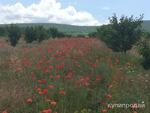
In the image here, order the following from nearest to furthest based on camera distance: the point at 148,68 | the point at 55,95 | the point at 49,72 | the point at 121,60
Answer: the point at 55,95 → the point at 49,72 → the point at 148,68 → the point at 121,60

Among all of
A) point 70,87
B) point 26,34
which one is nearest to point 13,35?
point 26,34

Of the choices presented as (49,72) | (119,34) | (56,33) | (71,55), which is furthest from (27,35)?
(49,72)

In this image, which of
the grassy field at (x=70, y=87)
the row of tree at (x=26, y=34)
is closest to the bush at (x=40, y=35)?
the row of tree at (x=26, y=34)

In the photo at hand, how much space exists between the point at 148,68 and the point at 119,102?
4.89 meters

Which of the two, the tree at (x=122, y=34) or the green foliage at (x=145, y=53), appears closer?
the green foliage at (x=145, y=53)

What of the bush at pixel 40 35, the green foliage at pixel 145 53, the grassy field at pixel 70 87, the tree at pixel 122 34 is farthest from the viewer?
the bush at pixel 40 35

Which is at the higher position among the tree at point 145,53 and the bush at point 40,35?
the tree at point 145,53

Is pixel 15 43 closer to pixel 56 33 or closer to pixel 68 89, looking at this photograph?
pixel 56 33

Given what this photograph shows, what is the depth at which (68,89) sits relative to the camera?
7.72m

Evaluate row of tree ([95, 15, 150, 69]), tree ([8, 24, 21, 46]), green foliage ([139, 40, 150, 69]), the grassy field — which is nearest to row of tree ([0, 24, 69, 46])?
tree ([8, 24, 21, 46])

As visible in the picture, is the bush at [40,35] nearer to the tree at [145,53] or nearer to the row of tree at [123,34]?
the row of tree at [123,34]

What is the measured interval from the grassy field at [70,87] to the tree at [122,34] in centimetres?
317

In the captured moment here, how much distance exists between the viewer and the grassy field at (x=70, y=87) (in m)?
6.91

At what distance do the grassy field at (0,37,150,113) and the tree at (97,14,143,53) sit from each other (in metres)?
3.17
